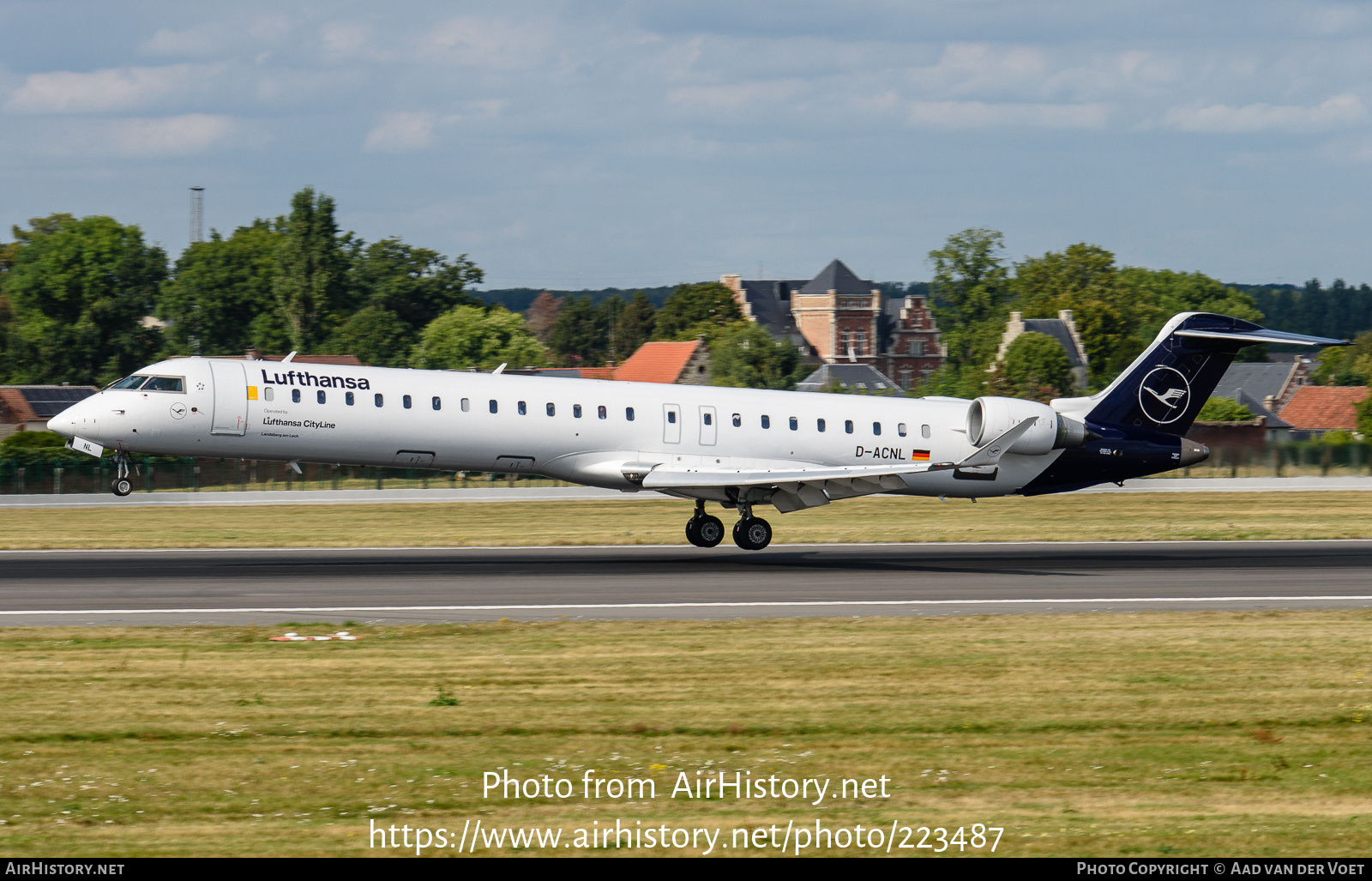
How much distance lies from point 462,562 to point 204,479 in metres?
28.8

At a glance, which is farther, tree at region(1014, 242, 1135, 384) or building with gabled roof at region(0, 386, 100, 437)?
tree at region(1014, 242, 1135, 384)

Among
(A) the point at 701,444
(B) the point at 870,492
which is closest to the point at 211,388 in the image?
(A) the point at 701,444

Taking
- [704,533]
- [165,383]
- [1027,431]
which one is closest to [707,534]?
[704,533]

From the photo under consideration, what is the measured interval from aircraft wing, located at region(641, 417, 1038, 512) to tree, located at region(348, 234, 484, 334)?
111 m

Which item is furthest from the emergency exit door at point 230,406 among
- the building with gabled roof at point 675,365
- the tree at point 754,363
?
the building with gabled roof at point 675,365

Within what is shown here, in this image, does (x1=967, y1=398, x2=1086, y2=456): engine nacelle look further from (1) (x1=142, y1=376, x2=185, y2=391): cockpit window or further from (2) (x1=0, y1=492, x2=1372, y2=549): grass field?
(1) (x1=142, y1=376, x2=185, y2=391): cockpit window

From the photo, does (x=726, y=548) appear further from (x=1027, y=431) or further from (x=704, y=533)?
(x=1027, y=431)

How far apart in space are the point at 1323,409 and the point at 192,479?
349 ft

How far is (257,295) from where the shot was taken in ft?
442

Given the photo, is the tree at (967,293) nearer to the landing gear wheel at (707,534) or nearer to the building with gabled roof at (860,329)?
the building with gabled roof at (860,329)

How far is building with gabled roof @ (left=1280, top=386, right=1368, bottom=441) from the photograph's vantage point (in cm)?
12338

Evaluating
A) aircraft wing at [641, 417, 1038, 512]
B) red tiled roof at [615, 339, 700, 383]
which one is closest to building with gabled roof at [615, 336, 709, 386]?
red tiled roof at [615, 339, 700, 383]

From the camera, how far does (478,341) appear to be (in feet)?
407

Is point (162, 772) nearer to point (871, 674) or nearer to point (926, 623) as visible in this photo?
point (871, 674)
